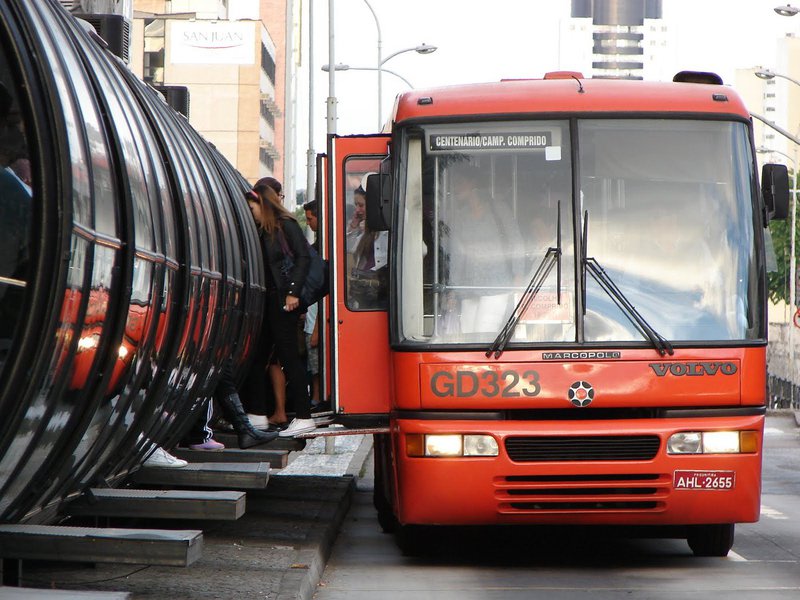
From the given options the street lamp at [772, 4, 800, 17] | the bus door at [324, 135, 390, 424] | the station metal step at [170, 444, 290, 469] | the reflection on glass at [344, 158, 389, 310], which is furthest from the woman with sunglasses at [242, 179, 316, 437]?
the street lamp at [772, 4, 800, 17]

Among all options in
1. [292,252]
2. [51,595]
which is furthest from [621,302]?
[51,595]

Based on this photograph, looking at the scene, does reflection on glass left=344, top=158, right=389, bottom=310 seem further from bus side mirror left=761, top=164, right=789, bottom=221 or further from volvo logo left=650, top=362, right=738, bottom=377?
bus side mirror left=761, top=164, right=789, bottom=221

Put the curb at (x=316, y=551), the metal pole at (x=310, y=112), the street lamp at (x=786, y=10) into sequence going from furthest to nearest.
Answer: the street lamp at (x=786, y=10) < the metal pole at (x=310, y=112) < the curb at (x=316, y=551)

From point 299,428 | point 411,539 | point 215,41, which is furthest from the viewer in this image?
point 215,41

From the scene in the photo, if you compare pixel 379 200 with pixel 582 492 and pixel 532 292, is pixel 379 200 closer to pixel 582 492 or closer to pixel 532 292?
Answer: pixel 532 292

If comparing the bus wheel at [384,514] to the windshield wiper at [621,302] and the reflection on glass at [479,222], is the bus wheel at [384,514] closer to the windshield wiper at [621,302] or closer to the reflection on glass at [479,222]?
the reflection on glass at [479,222]

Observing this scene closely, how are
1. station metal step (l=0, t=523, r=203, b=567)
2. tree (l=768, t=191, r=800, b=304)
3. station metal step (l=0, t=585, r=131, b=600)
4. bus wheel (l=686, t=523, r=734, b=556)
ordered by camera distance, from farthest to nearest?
tree (l=768, t=191, r=800, b=304) < bus wheel (l=686, t=523, r=734, b=556) < station metal step (l=0, t=523, r=203, b=567) < station metal step (l=0, t=585, r=131, b=600)

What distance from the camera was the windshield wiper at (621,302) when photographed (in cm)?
933

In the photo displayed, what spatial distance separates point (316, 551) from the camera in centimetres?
961

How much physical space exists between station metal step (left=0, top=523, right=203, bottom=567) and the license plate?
3.59 meters

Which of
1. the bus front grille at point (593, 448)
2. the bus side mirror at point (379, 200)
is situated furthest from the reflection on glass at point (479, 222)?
the bus front grille at point (593, 448)

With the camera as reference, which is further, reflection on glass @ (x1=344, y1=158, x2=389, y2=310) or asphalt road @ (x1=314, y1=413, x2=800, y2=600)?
reflection on glass @ (x1=344, y1=158, x2=389, y2=310)

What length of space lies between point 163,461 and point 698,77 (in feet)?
14.4

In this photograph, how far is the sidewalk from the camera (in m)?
7.78
